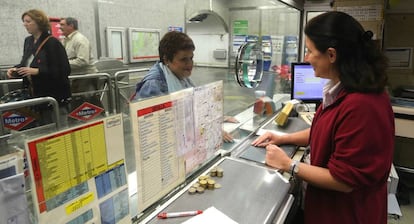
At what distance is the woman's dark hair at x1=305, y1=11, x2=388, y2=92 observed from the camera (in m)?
1.09

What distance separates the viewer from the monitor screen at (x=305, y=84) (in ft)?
9.16

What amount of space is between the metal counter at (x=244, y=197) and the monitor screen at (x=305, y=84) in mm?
1589

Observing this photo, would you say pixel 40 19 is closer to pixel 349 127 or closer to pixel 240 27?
pixel 240 27

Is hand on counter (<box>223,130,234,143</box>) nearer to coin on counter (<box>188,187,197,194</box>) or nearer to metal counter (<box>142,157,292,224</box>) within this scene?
metal counter (<box>142,157,292,224</box>)

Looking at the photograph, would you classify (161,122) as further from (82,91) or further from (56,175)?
(82,91)

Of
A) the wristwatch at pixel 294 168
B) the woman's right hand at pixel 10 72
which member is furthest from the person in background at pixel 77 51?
the wristwatch at pixel 294 168

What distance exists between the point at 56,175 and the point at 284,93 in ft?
9.32

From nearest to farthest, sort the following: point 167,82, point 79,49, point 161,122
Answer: point 161,122 → point 167,82 → point 79,49

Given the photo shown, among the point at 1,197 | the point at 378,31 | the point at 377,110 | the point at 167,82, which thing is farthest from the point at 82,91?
the point at 378,31

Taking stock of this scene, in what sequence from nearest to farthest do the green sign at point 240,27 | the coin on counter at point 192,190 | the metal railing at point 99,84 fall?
the coin on counter at point 192,190, the metal railing at point 99,84, the green sign at point 240,27

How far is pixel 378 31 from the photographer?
10.3 ft

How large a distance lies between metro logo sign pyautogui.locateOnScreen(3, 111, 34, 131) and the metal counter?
2.57 feet

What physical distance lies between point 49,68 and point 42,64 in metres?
0.08

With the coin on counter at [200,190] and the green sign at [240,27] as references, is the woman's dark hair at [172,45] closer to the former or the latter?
the coin on counter at [200,190]
